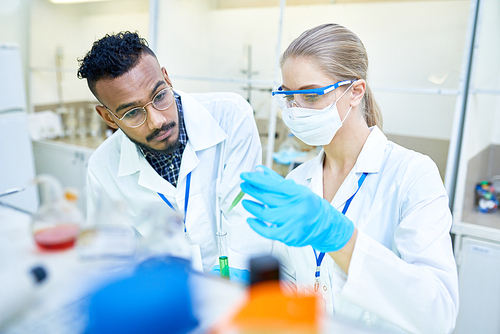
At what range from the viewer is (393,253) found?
96cm

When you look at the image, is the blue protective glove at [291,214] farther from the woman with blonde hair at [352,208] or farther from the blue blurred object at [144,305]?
the blue blurred object at [144,305]

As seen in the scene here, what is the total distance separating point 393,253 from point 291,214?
0.31 metres

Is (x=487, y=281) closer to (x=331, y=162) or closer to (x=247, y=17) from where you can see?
(x=331, y=162)

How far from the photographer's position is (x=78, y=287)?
18.1 inches

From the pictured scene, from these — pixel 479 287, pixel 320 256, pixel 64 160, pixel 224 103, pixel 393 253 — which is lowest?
pixel 479 287

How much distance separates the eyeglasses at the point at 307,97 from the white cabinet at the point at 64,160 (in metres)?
3.00

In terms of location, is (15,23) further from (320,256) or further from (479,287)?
(479,287)

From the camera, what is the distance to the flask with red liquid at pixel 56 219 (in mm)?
505

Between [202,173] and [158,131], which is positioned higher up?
[158,131]

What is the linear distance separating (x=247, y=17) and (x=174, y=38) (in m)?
0.82

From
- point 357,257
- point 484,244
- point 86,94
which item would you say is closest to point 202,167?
point 357,257

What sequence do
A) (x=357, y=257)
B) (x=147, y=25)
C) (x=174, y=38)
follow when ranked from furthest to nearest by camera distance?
(x=147, y=25) → (x=174, y=38) → (x=357, y=257)

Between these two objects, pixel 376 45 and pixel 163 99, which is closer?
pixel 163 99

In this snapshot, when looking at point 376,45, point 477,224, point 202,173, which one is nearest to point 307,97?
point 202,173
